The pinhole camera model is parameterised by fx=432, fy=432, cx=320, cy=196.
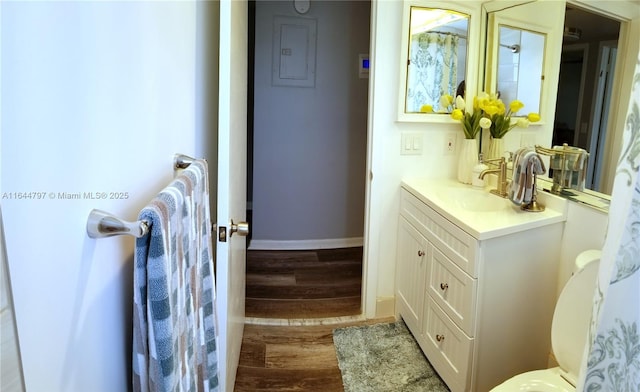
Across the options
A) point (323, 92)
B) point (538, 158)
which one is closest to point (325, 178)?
point (323, 92)

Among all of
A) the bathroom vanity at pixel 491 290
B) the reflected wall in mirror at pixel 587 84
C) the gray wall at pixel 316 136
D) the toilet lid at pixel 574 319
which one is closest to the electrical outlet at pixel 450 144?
the bathroom vanity at pixel 491 290

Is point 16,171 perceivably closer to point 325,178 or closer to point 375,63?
point 375,63

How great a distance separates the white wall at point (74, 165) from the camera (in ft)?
1.40

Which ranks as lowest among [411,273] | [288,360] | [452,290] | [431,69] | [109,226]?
[288,360]

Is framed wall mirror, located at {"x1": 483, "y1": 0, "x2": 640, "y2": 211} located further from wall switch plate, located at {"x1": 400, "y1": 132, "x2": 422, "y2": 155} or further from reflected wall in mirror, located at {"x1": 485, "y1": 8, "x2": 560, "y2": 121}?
wall switch plate, located at {"x1": 400, "y1": 132, "x2": 422, "y2": 155}

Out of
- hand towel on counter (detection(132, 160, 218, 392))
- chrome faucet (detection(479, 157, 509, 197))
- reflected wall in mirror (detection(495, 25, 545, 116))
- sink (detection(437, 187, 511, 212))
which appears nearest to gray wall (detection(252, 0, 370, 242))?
reflected wall in mirror (detection(495, 25, 545, 116))

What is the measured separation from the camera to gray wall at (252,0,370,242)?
3395mm

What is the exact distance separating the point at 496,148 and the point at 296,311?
1.49m

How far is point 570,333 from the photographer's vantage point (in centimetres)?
132

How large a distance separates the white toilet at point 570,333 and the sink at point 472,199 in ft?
2.30

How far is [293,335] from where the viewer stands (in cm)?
239

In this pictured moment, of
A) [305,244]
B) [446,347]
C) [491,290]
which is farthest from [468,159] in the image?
[305,244]

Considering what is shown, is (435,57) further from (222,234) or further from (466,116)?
(222,234)

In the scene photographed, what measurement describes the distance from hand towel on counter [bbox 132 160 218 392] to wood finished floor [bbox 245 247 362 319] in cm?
174
